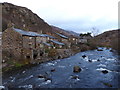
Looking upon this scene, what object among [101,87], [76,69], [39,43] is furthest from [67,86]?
[39,43]

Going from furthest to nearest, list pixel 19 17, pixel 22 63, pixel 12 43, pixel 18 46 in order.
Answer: pixel 19 17 < pixel 12 43 < pixel 18 46 < pixel 22 63

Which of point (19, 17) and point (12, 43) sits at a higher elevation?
point (19, 17)

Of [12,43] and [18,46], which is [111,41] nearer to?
[18,46]

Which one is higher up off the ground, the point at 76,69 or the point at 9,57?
the point at 9,57

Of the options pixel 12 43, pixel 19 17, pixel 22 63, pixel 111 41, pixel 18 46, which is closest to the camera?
pixel 22 63

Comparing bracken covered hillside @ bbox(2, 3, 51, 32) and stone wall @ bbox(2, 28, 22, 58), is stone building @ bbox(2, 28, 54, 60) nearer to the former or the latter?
stone wall @ bbox(2, 28, 22, 58)

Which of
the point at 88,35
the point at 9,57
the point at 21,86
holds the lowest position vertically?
the point at 21,86

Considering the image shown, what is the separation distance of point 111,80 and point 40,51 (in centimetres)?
2360

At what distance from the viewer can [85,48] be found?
2616 inches

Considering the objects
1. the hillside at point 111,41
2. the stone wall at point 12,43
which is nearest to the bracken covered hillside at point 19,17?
the stone wall at point 12,43

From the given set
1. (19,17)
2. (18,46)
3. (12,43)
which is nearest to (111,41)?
(18,46)

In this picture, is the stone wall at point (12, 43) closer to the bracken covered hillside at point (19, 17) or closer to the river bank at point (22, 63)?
the river bank at point (22, 63)

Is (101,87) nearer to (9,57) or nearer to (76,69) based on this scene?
(76,69)

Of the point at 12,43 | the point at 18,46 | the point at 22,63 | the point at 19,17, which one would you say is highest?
the point at 19,17
